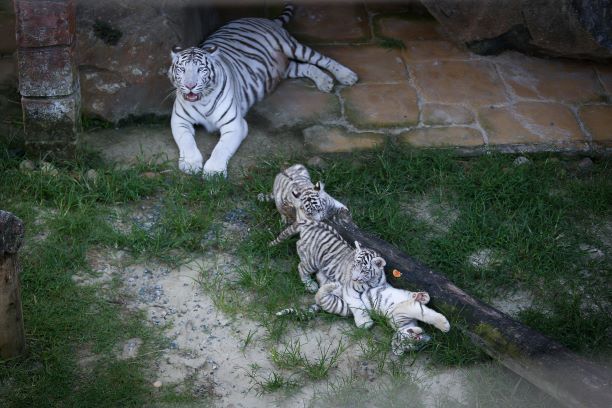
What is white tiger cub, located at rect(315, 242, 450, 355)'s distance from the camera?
4.60m

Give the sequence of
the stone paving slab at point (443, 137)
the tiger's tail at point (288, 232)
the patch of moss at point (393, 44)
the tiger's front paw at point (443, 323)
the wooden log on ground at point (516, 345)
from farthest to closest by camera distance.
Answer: the patch of moss at point (393, 44)
the stone paving slab at point (443, 137)
the tiger's tail at point (288, 232)
the tiger's front paw at point (443, 323)
the wooden log on ground at point (516, 345)

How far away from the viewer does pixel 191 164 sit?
235 inches

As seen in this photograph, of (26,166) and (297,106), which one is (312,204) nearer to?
(297,106)

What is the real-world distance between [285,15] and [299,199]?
8.70 feet

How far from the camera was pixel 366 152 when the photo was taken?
6.12m

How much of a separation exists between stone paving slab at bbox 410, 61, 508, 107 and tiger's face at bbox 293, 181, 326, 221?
1.86 metres

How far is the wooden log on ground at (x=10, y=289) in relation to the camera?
4102 millimetres

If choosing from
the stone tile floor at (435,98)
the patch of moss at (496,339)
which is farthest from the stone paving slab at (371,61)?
the patch of moss at (496,339)

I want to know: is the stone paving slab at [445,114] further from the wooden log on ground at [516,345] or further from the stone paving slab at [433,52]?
the wooden log on ground at [516,345]

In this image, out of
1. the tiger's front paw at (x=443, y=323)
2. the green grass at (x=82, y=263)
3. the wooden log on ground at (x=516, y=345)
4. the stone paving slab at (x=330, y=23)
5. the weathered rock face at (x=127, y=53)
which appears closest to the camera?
the wooden log on ground at (x=516, y=345)

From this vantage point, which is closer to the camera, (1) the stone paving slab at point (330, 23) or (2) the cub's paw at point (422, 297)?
(2) the cub's paw at point (422, 297)

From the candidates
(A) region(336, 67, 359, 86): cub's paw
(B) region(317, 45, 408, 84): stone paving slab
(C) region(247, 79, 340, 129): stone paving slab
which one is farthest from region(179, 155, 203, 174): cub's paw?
(B) region(317, 45, 408, 84): stone paving slab

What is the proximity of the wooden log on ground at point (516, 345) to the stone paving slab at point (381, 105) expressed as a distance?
164 centimetres

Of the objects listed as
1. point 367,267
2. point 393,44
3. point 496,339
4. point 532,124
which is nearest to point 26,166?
point 367,267
